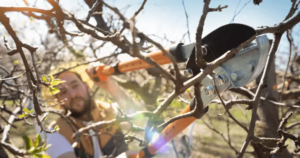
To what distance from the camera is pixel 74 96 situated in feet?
12.4

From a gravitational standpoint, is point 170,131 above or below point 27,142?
below

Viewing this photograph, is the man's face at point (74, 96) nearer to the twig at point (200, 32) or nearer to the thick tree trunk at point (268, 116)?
the thick tree trunk at point (268, 116)

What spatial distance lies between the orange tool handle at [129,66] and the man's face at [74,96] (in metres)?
1.12

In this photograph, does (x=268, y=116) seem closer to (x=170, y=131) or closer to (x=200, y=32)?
(x=170, y=131)

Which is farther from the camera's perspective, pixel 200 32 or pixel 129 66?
pixel 129 66

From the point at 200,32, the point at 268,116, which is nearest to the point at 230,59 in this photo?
the point at 200,32

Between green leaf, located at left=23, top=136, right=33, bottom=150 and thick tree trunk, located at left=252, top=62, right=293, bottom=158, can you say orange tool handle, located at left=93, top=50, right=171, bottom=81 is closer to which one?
green leaf, located at left=23, top=136, right=33, bottom=150

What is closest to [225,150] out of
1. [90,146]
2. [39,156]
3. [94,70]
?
[90,146]

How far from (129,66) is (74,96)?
77.5 inches

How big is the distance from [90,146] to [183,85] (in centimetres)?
277

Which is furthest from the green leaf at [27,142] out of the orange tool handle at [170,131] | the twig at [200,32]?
the orange tool handle at [170,131]

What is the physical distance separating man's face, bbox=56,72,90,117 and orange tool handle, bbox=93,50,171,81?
44.1 inches

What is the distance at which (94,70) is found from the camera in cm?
281

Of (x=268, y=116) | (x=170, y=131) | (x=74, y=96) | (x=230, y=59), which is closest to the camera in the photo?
(x=230, y=59)
